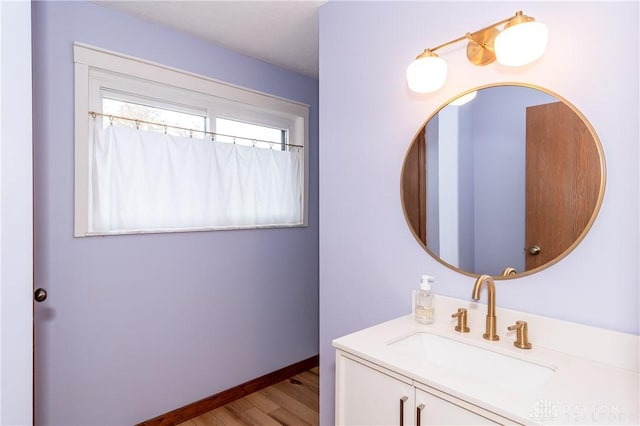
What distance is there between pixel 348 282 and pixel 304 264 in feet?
3.96

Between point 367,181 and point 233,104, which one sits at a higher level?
point 233,104

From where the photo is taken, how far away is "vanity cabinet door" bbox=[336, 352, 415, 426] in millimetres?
1064

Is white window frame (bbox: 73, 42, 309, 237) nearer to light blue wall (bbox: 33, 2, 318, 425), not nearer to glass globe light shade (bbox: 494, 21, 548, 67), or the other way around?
light blue wall (bbox: 33, 2, 318, 425)

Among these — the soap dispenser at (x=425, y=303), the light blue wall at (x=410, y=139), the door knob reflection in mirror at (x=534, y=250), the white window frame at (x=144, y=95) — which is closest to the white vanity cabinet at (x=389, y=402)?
the soap dispenser at (x=425, y=303)

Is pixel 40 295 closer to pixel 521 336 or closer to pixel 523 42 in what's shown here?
pixel 521 336

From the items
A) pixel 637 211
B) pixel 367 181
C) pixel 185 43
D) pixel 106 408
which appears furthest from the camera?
pixel 185 43

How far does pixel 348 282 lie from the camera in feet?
5.94

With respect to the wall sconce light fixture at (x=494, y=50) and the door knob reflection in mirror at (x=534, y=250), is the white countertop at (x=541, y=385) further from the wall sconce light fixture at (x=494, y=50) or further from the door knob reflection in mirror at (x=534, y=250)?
the wall sconce light fixture at (x=494, y=50)

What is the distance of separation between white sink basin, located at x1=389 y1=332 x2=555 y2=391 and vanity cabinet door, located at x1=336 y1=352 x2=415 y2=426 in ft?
0.36

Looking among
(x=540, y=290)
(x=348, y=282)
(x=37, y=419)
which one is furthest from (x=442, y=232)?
(x=37, y=419)

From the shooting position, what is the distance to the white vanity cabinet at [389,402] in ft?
3.07

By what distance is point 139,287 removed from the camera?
6.97 ft

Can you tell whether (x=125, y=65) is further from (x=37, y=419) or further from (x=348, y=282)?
(x=37, y=419)

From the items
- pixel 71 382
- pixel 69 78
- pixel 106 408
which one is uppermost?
pixel 69 78
